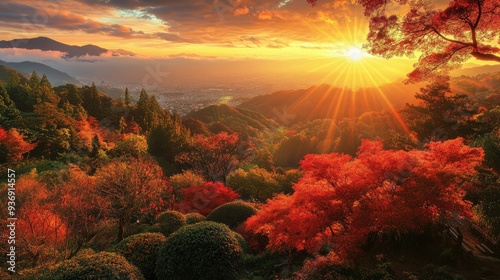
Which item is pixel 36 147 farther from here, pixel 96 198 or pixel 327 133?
pixel 327 133

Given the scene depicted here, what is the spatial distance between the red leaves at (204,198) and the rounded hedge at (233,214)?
5.70 m

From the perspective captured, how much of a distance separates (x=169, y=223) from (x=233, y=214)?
192 inches

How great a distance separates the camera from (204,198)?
28.3 m

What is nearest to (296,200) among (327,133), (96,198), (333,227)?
(333,227)

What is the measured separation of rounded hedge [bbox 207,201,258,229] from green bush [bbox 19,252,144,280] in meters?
11.2

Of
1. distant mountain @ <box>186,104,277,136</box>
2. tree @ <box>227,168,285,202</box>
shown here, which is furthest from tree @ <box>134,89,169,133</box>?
distant mountain @ <box>186,104,277,136</box>

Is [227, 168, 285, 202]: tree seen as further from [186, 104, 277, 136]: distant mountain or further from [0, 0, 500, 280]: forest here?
[186, 104, 277, 136]: distant mountain

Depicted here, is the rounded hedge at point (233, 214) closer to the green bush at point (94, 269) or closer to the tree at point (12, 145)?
the green bush at point (94, 269)

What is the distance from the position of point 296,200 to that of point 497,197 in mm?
10035

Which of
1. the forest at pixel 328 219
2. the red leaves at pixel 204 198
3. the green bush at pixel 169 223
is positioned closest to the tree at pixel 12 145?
the forest at pixel 328 219

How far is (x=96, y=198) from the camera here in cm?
2119

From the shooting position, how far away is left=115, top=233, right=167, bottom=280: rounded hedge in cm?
1345

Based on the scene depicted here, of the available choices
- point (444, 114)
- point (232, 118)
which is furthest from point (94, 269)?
point (232, 118)

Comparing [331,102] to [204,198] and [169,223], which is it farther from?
[169,223]
